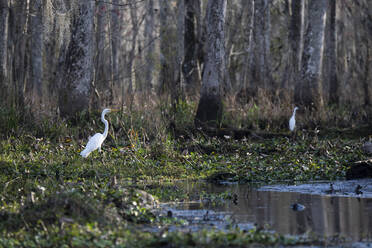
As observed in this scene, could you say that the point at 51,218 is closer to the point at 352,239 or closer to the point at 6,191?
the point at 6,191

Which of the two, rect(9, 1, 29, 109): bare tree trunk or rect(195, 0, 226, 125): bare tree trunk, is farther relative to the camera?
rect(9, 1, 29, 109): bare tree trunk

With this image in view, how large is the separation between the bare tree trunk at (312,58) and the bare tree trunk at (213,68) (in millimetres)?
4167

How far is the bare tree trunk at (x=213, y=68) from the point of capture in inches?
619

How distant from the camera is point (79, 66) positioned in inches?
627

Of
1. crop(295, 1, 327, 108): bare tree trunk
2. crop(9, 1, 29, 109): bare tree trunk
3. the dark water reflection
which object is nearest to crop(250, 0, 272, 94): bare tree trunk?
crop(295, 1, 327, 108): bare tree trunk

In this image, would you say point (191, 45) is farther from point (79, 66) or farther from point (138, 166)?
point (138, 166)

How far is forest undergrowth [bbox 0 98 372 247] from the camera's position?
6.04m

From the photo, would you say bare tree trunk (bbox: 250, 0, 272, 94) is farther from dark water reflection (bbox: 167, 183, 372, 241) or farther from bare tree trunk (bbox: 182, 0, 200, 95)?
dark water reflection (bbox: 167, 183, 372, 241)

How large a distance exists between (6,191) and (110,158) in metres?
3.73

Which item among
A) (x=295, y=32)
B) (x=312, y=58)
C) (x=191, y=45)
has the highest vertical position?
(x=295, y=32)

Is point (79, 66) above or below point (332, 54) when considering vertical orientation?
below

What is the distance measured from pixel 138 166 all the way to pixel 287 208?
3.81m

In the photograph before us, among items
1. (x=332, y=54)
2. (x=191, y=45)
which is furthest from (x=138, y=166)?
(x=332, y=54)

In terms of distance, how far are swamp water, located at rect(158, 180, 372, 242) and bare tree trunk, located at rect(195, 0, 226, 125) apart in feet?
18.2
